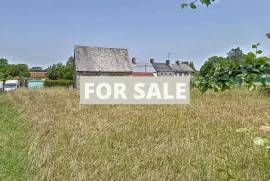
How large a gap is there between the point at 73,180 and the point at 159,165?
1455 mm

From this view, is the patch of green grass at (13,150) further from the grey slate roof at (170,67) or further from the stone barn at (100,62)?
the grey slate roof at (170,67)

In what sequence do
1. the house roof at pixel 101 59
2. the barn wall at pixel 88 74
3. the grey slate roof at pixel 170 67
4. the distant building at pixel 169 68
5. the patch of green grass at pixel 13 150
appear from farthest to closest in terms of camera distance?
the grey slate roof at pixel 170 67 → the distant building at pixel 169 68 → the house roof at pixel 101 59 → the barn wall at pixel 88 74 → the patch of green grass at pixel 13 150

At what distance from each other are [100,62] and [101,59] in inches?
27.8

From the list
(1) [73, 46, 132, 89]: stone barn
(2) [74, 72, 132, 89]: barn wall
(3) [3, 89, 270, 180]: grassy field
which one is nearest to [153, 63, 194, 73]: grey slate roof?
(1) [73, 46, 132, 89]: stone barn

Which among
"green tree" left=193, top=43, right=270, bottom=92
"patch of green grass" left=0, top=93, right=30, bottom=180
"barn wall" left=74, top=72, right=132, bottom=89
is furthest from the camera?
"barn wall" left=74, top=72, right=132, bottom=89

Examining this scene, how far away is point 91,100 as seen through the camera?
15875mm

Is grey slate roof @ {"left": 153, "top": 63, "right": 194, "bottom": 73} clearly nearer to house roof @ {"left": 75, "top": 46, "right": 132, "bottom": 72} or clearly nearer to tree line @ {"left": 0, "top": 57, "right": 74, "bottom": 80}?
house roof @ {"left": 75, "top": 46, "right": 132, "bottom": 72}

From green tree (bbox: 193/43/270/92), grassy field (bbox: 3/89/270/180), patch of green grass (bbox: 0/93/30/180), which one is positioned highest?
green tree (bbox: 193/43/270/92)

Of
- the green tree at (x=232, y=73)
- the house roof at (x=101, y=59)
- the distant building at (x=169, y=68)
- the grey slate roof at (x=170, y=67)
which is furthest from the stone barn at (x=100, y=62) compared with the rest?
the green tree at (x=232, y=73)

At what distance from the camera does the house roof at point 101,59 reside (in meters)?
43.1

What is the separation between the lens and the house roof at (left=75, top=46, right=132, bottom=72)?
1698 inches

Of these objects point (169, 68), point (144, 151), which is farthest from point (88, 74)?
point (144, 151)

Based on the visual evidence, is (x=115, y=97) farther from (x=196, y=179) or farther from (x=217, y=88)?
(x=217, y=88)

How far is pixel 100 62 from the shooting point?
44.6 meters
